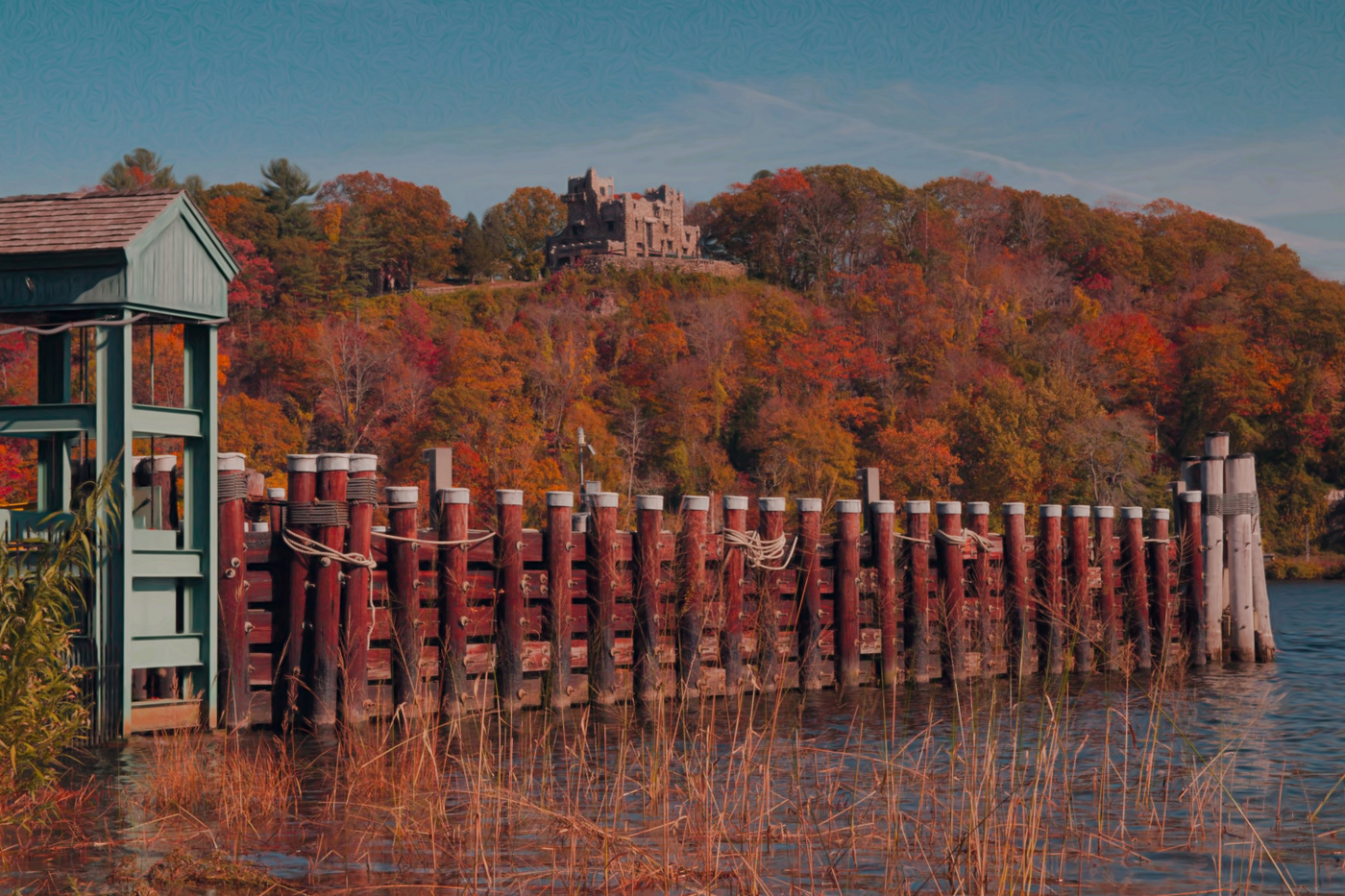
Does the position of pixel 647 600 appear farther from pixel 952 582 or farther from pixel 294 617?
pixel 952 582

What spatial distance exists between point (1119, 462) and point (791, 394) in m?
20.1

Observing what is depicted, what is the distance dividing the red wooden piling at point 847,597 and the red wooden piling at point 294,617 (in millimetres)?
7000

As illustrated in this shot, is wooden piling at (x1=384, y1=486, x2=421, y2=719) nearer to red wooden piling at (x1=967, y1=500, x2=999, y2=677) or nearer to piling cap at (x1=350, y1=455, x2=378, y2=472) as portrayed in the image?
piling cap at (x1=350, y1=455, x2=378, y2=472)

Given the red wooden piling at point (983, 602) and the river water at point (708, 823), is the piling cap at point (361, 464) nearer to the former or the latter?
the river water at point (708, 823)

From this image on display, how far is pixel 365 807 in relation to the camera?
9.49 m

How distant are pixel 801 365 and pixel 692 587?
62.9 m

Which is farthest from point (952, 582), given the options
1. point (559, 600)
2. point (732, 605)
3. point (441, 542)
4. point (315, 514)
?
point (315, 514)

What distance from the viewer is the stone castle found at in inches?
4193

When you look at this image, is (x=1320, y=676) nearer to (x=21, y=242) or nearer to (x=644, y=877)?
(x=644, y=877)

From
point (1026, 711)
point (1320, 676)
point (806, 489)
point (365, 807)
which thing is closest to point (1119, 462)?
point (806, 489)

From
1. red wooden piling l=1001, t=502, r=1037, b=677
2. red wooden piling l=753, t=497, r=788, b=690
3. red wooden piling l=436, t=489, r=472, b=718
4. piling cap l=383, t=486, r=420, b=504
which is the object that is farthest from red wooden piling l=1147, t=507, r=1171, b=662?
piling cap l=383, t=486, r=420, b=504

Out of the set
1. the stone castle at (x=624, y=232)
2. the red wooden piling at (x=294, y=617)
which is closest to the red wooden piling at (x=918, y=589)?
the red wooden piling at (x=294, y=617)

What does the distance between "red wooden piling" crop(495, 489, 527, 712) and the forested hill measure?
1828 inches

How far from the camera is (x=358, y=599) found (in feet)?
43.5
